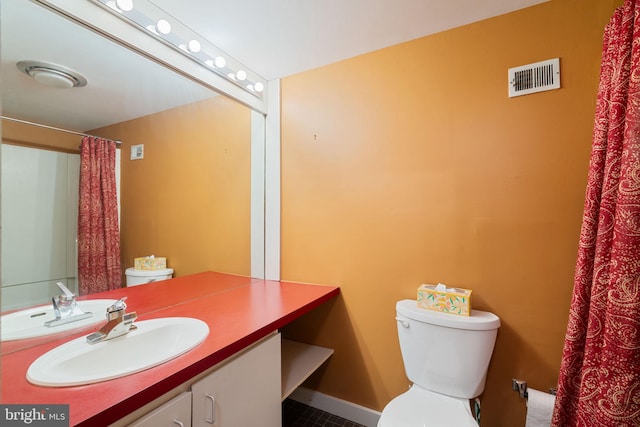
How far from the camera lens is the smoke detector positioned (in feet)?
3.28

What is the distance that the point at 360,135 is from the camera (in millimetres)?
1737

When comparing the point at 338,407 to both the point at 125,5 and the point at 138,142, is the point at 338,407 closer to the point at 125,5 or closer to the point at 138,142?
the point at 138,142

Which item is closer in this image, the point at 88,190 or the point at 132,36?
the point at 88,190

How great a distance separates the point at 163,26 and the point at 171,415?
1.54 m

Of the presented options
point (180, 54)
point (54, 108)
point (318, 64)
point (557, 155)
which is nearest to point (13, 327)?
point (54, 108)

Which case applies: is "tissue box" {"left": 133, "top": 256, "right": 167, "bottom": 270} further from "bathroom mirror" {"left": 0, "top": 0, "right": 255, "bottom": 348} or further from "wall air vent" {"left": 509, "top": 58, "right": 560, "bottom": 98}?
"wall air vent" {"left": 509, "top": 58, "right": 560, "bottom": 98}

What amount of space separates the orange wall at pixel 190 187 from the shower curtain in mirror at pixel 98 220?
43 mm

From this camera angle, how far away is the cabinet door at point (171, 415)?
2.74 feet

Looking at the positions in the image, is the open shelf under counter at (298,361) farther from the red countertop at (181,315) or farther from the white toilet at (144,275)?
the white toilet at (144,275)

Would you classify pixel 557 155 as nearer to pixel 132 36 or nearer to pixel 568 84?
pixel 568 84

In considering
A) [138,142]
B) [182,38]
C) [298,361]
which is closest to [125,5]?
[182,38]

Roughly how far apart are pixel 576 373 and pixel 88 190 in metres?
1.93

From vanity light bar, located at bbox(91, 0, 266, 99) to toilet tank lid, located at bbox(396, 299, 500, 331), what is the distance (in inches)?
62.6

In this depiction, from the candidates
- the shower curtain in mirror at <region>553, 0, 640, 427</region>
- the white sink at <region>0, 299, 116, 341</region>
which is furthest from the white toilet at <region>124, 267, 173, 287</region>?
the shower curtain in mirror at <region>553, 0, 640, 427</region>
